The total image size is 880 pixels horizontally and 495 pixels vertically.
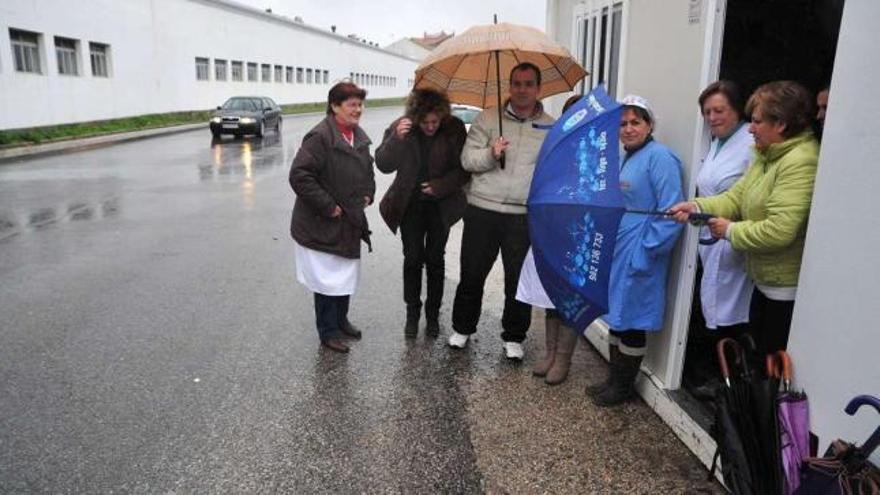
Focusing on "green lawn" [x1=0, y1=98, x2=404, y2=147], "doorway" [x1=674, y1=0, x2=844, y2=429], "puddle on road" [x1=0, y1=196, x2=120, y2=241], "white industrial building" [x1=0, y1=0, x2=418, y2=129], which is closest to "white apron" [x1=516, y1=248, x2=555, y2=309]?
"doorway" [x1=674, y1=0, x2=844, y2=429]

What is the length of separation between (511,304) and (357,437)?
1.45 meters

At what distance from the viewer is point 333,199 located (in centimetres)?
436

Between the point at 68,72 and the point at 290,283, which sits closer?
the point at 290,283

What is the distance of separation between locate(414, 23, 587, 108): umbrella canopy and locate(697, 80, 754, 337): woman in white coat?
1.06 meters

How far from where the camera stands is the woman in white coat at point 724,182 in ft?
10.0

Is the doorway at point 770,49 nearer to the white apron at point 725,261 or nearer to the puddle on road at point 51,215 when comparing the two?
the white apron at point 725,261

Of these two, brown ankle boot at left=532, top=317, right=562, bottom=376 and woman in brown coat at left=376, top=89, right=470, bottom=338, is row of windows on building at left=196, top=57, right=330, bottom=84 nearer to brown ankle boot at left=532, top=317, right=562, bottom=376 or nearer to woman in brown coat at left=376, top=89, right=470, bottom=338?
woman in brown coat at left=376, top=89, right=470, bottom=338

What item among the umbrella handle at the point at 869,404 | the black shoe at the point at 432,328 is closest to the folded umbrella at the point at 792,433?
the umbrella handle at the point at 869,404

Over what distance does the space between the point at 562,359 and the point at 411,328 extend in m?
1.26

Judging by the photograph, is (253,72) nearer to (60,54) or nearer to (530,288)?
(60,54)

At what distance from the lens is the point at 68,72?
24094 millimetres

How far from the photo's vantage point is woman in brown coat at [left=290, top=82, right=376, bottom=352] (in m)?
4.26

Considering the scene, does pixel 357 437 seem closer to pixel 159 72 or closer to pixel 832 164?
pixel 832 164

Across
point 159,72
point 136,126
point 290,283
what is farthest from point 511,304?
point 159,72
